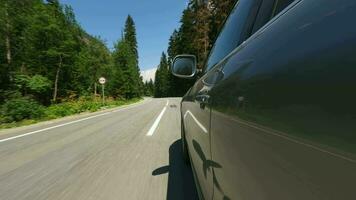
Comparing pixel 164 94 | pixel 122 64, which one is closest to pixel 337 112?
pixel 122 64

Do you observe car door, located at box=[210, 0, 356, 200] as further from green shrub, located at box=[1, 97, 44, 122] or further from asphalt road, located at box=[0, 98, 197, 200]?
green shrub, located at box=[1, 97, 44, 122]

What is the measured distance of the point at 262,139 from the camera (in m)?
1.17

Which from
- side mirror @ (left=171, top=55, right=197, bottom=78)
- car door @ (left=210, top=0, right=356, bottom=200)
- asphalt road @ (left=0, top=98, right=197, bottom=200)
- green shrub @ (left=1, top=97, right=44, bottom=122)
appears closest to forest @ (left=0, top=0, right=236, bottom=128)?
green shrub @ (left=1, top=97, right=44, bottom=122)

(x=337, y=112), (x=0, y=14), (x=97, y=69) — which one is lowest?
(x=337, y=112)

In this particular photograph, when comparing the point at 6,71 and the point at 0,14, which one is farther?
the point at 6,71

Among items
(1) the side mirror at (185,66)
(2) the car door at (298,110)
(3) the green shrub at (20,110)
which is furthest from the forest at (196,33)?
(3) the green shrub at (20,110)

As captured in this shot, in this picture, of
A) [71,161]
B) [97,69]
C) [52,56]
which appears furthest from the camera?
[97,69]

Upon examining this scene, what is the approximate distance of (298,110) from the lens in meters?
0.91

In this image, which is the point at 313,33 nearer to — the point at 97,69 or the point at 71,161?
the point at 71,161

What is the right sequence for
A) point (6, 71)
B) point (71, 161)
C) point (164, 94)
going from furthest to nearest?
point (164, 94) → point (6, 71) → point (71, 161)

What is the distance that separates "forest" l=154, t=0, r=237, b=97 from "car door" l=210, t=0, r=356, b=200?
233 centimetres

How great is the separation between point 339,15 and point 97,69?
4818 cm

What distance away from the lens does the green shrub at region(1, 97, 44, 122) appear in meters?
15.7

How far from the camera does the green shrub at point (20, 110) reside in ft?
51.5
